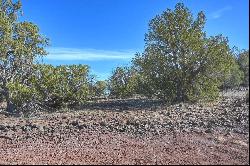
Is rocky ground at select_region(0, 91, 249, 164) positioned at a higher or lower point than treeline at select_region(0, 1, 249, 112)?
lower

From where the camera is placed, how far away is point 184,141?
14.8 m

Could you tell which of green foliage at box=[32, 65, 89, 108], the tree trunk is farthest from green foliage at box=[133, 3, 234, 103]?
the tree trunk

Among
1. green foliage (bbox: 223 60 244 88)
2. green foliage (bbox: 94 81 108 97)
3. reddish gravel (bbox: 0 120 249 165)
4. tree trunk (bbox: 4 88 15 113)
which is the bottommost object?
reddish gravel (bbox: 0 120 249 165)

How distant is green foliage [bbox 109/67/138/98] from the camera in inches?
1834

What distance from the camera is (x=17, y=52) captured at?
28266mm

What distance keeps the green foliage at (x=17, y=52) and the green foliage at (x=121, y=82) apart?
18.0m

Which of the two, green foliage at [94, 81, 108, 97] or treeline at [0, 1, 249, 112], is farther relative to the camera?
green foliage at [94, 81, 108, 97]

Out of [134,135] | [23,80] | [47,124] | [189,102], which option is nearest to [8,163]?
[134,135]

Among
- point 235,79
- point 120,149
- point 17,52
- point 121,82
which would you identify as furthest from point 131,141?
point 235,79

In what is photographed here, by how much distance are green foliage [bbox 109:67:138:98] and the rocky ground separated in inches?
1025

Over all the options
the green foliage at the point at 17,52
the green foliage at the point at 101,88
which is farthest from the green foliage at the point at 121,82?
the green foliage at the point at 17,52

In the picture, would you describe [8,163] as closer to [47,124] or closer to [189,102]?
[47,124]

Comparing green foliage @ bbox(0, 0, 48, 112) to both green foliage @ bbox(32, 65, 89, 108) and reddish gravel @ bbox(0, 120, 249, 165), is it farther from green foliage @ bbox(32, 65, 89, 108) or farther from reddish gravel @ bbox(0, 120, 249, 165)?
reddish gravel @ bbox(0, 120, 249, 165)

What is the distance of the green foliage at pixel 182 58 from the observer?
1239 inches
